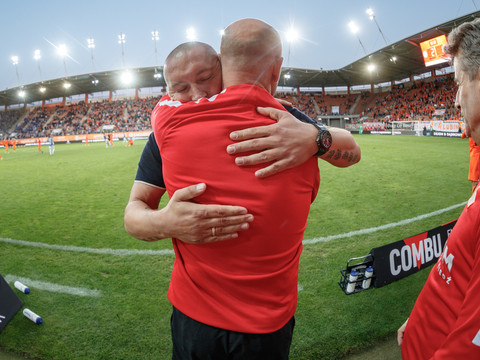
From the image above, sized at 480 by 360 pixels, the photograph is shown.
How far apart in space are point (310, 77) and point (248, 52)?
57746 millimetres

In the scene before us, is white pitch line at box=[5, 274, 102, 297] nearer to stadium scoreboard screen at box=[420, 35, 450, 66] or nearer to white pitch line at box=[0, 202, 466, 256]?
white pitch line at box=[0, 202, 466, 256]

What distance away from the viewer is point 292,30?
48500 millimetres

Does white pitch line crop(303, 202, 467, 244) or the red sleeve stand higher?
the red sleeve

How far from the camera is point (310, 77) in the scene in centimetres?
5403

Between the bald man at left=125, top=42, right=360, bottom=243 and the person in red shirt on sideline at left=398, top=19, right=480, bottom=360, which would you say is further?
the bald man at left=125, top=42, right=360, bottom=243

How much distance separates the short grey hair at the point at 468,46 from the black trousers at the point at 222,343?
1.41 metres

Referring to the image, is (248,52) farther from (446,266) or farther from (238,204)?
(446,266)

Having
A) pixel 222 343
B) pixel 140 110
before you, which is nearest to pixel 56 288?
pixel 222 343

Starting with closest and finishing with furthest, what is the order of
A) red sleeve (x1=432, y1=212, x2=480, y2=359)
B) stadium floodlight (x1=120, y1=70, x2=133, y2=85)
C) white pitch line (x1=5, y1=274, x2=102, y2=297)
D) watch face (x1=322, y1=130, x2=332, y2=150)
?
red sleeve (x1=432, y1=212, x2=480, y2=359) < watch face (x1=322, y1=130, x2=332, y2=150) < white pitch line (x1=5, y1=274, x2=102, y2=297) < stadium floodlight (x1=120, y1=70, x2=133, y2=85)

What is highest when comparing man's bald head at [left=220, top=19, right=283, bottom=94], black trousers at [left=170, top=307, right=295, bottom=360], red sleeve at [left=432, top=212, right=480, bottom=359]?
man's bald head at [left=220, top=19, right=283, bottom=94]

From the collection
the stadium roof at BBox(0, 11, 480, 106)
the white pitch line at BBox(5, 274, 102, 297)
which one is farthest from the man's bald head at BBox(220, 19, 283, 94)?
the stadium roof at BBox(0, 11, 480, 106)

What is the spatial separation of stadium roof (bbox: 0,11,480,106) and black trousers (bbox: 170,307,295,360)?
136 ft

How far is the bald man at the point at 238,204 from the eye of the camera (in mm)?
1107

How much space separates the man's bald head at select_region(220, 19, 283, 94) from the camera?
1.19 m
